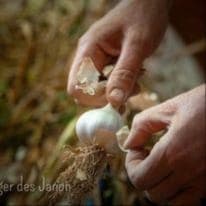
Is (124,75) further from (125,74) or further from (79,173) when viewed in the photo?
(79,173)

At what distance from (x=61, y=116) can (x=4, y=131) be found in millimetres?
158

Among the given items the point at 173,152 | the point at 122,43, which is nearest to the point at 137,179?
the point at 173,152

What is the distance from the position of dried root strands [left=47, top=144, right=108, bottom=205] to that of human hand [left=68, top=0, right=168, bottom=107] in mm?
67

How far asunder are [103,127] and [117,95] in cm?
5

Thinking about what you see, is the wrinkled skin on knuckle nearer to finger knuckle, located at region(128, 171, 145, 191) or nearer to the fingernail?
the fingernail

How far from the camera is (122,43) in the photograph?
2.86 feet

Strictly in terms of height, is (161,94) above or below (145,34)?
below

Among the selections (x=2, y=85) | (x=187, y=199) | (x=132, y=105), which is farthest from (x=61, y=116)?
(x=187, y=199)

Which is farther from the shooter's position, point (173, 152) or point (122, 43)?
point (122, 43)

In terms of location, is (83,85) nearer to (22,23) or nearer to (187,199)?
(187,199)

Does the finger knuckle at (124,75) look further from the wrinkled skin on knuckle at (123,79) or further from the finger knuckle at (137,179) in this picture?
the finger knuckle at (137,179)

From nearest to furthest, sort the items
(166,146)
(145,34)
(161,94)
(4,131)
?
(166,146), (145,34), (161,94), (4,131)

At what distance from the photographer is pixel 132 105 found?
2.91ft

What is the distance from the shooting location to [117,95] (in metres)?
0.81
